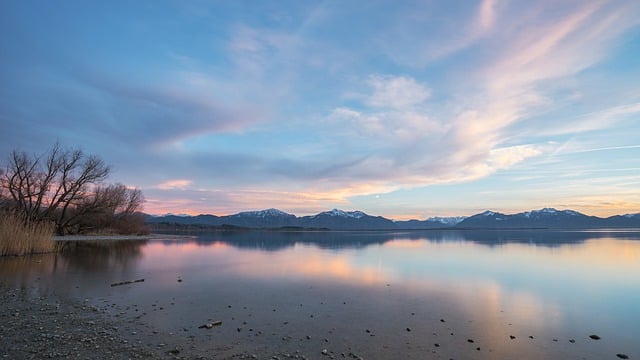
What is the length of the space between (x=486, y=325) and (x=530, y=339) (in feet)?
4.15

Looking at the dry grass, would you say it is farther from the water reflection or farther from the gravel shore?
the water reflection

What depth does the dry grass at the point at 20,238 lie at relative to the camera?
75.0 feet

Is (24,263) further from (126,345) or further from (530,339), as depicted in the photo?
(530,339)

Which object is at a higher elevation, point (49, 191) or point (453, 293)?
point (49, 191)

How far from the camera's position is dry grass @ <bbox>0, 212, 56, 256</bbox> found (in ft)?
75.0

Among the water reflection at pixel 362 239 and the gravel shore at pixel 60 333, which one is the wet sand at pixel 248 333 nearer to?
the gravel shore at pixel 60 333

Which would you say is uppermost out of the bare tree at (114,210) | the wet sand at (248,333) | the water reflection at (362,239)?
the bare tree at (114,210)

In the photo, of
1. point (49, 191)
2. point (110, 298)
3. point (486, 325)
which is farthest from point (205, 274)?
point (49, 191)

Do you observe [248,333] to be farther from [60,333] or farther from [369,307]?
[369,307]

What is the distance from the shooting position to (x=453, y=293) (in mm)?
14758

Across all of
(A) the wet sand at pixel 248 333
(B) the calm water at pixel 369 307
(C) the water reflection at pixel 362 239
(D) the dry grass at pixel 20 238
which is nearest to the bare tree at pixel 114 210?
(C) the water reflection at pixel 362 239

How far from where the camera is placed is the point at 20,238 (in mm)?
23922

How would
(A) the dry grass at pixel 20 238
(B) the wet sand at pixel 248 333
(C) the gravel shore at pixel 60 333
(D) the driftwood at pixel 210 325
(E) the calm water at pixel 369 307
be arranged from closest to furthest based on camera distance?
1. (C) the gravel shore at pixel 60 333
2. (B) the wet sand at pixel 248 333
3. (E) the calm water at pixel 369 307
4. (D) the driftwood at pixel 210 325
5. (A) the dry grass at pixel 20 238

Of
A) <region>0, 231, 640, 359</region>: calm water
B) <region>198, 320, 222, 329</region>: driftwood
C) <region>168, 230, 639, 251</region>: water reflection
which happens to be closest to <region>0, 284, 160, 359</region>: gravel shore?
<region>0, 231, 640, 359</region>: calm water
